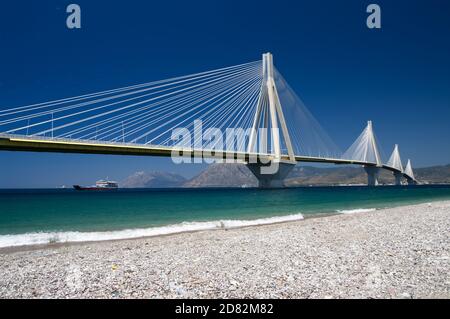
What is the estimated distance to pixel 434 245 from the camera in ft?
22.6

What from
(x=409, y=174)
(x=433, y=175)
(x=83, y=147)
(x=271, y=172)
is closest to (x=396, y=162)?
(x=409, y=174)

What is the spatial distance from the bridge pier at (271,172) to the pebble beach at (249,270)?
38159mm

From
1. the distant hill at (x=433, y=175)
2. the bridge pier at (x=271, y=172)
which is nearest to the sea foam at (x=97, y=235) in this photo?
the bridge pier at (x=271, y=172)

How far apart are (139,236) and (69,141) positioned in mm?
18991

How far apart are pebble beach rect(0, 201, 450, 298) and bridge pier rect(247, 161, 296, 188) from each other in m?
38.2

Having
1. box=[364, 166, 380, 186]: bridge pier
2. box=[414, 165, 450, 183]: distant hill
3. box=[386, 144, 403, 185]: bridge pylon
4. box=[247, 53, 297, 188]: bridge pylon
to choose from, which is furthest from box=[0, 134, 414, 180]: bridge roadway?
box=[414, 165, 450, 183]: distant hill

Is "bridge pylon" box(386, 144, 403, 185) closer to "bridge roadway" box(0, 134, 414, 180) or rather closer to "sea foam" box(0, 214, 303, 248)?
"bridge roadway" box(0, 134, 414, 180)

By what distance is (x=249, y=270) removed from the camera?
5336 mm

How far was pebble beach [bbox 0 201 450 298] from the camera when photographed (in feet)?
14.1

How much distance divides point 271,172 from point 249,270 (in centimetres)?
4353

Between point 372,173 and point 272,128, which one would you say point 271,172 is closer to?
point 272,128

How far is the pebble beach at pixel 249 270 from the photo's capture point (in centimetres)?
431
